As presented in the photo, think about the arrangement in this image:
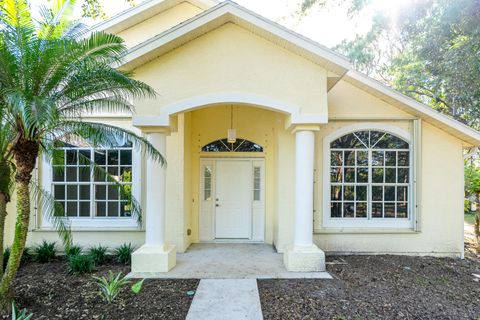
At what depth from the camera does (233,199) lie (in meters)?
8.92

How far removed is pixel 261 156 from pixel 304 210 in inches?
114

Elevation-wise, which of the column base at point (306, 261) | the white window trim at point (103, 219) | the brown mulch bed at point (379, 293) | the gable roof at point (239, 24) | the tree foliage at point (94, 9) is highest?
the tree foliage at point (94, 9)

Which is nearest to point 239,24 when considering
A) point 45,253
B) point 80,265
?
point 80,265

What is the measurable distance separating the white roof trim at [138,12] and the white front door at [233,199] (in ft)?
16.5

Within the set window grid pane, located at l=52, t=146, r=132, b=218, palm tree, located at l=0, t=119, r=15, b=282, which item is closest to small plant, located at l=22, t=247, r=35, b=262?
window grid pane, located at l=52, t=146, r=132, b=218

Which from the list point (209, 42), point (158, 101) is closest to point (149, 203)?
point (158, 101)

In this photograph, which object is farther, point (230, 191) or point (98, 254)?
point (230, 191)

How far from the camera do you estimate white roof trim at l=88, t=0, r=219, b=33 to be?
8953 millimetres

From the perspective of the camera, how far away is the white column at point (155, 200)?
6.38m

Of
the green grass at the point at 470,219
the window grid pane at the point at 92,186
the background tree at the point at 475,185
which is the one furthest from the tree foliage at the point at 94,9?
the green grass at the point at 470,219

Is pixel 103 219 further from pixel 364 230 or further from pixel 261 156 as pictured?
pixel 364 230

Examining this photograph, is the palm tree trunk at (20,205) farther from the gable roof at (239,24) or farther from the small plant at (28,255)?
the small plant at (28,255)

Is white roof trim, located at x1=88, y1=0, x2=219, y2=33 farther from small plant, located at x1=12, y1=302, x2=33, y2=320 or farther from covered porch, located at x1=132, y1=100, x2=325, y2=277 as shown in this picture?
small plant, located at x1=12, y1=302, x2=33, y2=320

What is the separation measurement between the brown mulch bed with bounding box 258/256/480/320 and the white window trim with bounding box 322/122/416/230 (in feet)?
3.46
